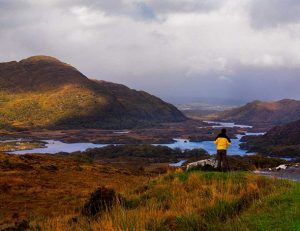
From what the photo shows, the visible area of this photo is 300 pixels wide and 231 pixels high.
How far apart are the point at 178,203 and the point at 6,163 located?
26.0 metres

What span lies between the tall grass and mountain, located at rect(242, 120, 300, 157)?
4021 inches

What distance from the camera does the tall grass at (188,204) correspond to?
32.9 ft

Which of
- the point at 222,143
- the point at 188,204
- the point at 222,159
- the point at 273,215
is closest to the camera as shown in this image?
the point at 273,215

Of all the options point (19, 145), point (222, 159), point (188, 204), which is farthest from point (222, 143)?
point (19, 145)

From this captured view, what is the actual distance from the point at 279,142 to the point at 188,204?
13686 centimetres

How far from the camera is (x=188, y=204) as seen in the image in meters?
12.3

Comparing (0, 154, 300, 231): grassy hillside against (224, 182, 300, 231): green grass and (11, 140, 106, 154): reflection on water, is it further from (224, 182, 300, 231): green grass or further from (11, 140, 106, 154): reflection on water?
(11, 140, 106, 154): reflection on water

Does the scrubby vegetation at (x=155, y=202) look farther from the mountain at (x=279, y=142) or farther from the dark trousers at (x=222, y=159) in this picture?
the mountain at (x=279, y=142)

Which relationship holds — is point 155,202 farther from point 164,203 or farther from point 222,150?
point 222,150

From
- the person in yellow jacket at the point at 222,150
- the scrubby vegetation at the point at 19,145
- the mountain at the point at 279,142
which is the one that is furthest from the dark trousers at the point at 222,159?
the scrubby vegetation at the point at 19,145

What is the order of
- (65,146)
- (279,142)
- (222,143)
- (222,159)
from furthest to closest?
(65,146) < (279,142) < (222,143) < (222,159)

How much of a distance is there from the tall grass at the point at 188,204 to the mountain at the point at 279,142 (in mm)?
102129

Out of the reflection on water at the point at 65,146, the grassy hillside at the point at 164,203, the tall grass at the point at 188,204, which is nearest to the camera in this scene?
the grassy hillside at the point at 164,203

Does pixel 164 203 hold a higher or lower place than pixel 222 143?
lower
